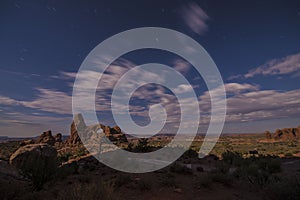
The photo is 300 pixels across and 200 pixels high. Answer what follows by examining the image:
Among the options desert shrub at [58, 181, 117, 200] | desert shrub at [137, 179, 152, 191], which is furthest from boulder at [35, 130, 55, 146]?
desert shrub at [58, 181, 117, 200]

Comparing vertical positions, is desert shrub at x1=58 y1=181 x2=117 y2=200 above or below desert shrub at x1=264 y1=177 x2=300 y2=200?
above

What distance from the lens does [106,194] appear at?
531 centimetres

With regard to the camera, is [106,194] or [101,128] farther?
[101,128]

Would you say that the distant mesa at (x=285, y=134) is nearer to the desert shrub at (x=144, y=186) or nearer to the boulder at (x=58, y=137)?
the boulder at (x=58, y=137)

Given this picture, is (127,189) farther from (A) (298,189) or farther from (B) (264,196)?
(A) (298,189)

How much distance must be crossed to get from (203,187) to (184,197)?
5.79ft

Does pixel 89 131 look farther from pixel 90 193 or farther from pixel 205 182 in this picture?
pixel 90 193

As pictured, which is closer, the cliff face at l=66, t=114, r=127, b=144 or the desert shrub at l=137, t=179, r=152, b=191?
the desert shrub at l=137, t=179, r=152, b=191

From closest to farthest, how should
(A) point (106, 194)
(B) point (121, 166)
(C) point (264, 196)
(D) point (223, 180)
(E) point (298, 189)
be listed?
(A) point (106, 194)
(E) point (298, 189)
(C) point (264, 196)
(D) point (223, 180)
(B) point (121, 166)

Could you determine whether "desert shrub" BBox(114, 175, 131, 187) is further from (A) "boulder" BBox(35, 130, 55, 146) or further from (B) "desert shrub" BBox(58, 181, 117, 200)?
(A) "boulder" BBox(35, 130, 55, 146)

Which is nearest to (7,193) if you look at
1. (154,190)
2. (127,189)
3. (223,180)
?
(127,189)

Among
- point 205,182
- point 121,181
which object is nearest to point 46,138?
point 121,181

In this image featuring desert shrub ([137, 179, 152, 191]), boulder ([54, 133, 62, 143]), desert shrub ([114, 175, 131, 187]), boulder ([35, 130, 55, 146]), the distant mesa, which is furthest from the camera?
the distant mesa

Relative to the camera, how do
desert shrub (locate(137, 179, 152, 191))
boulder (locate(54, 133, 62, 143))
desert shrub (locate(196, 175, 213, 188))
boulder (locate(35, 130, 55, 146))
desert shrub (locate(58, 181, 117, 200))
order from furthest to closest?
boulder (locate(54, 133, 62, 143)) → boulder (locate(35, 130, 55, 146)) → desert shrub (locate(137, 179, 152, 191)) → desert shrub (locate(196, 175, 213, 188)) → desert shrub (locate(58, 181, 117, 200))
